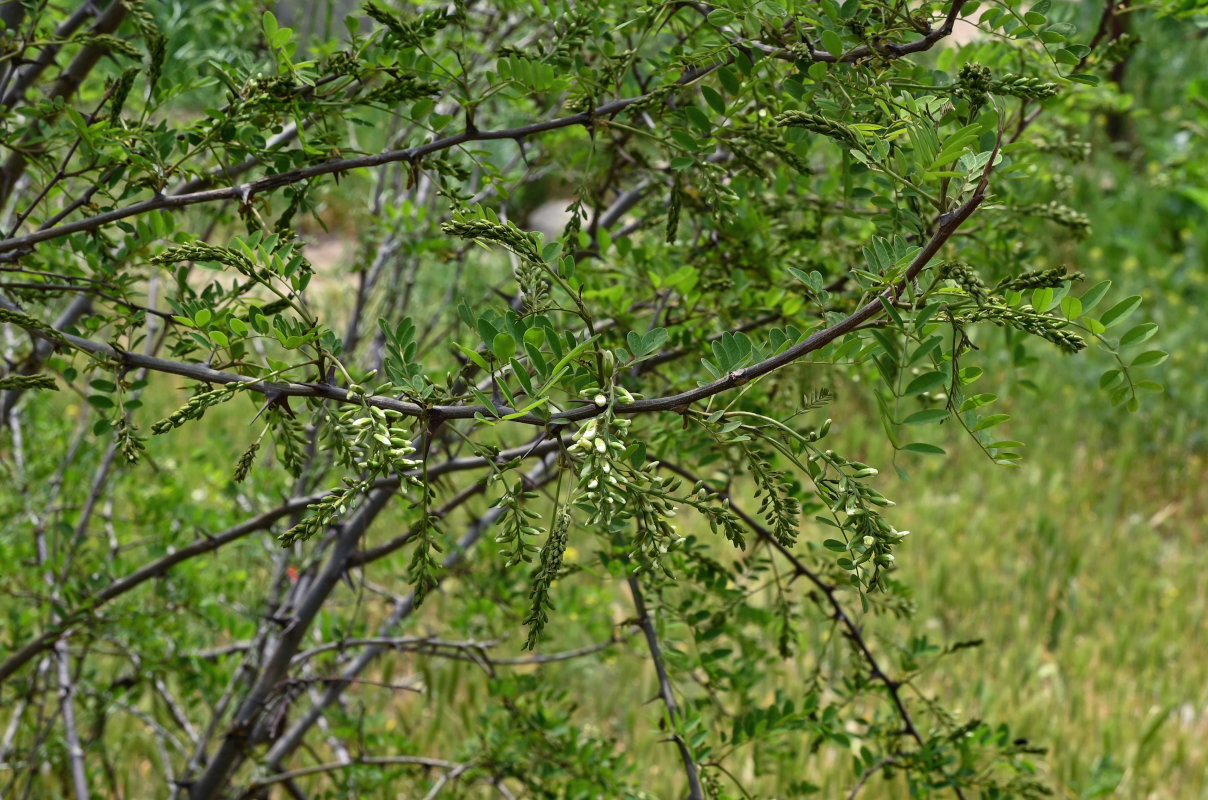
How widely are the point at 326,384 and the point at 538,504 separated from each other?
8.72 ft

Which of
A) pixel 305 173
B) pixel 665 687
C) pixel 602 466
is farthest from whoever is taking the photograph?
pixel 665 687

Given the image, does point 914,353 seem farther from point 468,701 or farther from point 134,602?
point 468,701

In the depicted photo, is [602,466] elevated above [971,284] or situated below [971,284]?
below

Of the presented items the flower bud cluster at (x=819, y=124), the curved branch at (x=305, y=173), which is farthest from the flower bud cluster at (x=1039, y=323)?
the curved branch at (x=305, y=173)

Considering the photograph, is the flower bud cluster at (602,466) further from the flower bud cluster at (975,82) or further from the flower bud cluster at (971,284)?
the flower bud cluster at (975,82)

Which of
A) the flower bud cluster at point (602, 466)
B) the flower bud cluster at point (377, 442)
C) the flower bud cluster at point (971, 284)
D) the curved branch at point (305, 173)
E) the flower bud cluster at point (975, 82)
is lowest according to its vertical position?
the flower bud cluster at point (602, 466)

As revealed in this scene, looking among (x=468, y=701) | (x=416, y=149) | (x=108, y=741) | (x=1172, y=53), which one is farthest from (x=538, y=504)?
(x=1172, y=53)

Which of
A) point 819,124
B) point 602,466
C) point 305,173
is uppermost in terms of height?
point 305,173

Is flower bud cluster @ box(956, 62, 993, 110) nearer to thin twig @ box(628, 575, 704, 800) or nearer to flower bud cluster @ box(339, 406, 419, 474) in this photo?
flower bud cluster @ box(339, 406, 419, 474)

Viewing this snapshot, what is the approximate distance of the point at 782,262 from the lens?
1536 millimetres

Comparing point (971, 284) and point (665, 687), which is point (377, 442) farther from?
point (665, 687)

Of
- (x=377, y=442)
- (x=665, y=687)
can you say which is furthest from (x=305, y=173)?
Result: (x=665, y=687)

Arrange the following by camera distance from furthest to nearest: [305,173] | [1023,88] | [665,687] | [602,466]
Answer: [665,687] → [305,173] → [1023,88] → [602,466]

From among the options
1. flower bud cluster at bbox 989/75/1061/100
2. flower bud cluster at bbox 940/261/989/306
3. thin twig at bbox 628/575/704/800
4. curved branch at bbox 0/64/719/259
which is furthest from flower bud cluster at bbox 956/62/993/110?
thin twig at bbox 628/575/704/800
